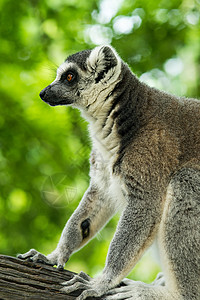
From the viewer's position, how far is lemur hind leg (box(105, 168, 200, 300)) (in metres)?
3.65

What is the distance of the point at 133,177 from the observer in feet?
13.0

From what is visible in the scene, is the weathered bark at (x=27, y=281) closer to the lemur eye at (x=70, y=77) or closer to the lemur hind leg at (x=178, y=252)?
the lemur hind leg at (x=178, y=252)

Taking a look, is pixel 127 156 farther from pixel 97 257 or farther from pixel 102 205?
pixel 97 257

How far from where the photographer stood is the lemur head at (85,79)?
459 cm

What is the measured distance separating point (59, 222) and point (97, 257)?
85 cm

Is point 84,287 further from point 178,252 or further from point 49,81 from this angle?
point 49,81

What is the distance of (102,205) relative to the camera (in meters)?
4.61

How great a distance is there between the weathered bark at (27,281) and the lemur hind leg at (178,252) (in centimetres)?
50

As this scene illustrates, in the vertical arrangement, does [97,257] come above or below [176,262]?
above

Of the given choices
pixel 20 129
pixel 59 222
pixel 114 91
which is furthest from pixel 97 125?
pixel 20 129

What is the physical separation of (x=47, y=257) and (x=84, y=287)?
2.20 ft

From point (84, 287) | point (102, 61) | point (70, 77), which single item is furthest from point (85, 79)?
point (84, 287)

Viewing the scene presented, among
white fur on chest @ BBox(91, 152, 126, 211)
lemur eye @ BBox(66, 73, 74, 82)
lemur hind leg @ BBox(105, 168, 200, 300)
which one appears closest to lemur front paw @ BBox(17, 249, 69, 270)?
lemur hind leg @ BBox(105, 168, 200, 300)

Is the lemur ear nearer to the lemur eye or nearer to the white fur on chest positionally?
the lemur eye
